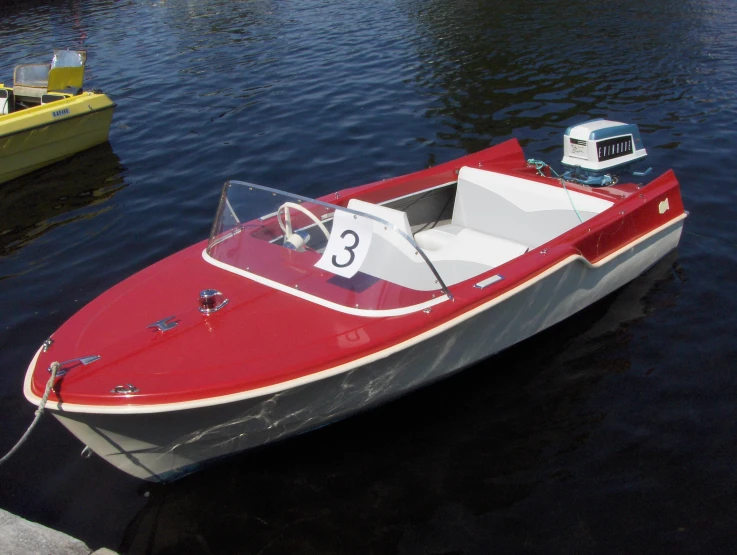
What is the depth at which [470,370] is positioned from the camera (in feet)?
18.3

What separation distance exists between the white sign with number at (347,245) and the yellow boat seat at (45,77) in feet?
27.4

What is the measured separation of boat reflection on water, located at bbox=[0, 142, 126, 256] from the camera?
8.80 meters

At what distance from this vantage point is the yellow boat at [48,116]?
1001cm

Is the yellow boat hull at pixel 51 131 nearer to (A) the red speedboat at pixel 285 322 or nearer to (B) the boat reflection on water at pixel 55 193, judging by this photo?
(B) the boat reflection on water at pixel 55 193

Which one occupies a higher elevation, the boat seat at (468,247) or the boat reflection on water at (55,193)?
the boat seat at (468,247)

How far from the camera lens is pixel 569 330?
6.05 m

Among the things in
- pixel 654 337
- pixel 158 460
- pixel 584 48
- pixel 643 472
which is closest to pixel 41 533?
pixel 158 460

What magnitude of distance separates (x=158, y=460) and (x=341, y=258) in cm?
174

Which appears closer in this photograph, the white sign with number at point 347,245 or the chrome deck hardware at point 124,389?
the chrome deck hardware at point 124,389

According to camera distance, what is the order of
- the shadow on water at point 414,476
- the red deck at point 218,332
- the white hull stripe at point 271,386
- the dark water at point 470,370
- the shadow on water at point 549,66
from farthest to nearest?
the shadow on water at point 549,66 < the dark water at point 470,370 < the shadow on water at point 414,476 < the red deck at point 218,332 < the white hull stripe at point 271,386

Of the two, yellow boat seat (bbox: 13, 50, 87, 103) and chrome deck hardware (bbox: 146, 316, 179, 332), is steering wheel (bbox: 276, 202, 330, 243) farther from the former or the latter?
yellow boat seat (bbox: 13, 50, 87, 103)

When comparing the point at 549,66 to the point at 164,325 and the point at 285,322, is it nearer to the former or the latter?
the point at 285,322

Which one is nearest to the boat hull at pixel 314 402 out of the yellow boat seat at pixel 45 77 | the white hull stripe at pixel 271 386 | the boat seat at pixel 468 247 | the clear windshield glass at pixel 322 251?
the white hull stripe at pixel 271 386

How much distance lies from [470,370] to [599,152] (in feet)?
9.31
